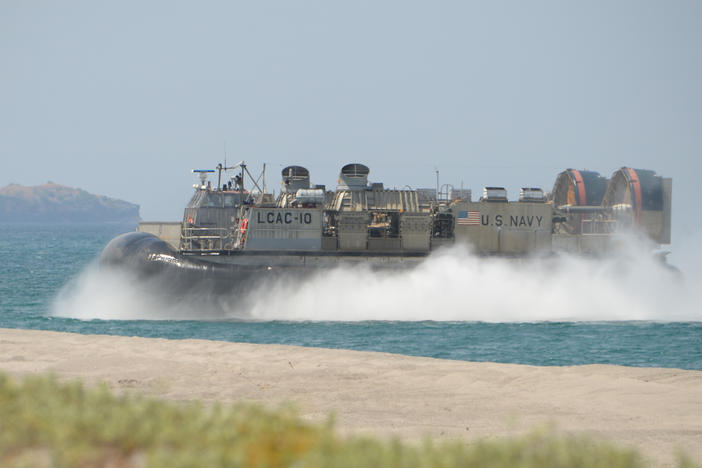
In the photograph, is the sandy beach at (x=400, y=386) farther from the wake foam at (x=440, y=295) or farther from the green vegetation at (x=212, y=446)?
the wake foam at (x=440, y=295)

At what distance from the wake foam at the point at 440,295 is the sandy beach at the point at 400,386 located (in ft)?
25.6

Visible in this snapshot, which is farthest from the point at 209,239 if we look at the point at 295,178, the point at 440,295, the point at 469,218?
the point at 469,218

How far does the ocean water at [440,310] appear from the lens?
16.4 m

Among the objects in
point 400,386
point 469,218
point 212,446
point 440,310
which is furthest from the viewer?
point 469,218

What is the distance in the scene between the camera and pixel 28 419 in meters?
4.04

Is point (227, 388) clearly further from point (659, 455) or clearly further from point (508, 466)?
point (508, 466)

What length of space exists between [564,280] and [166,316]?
11.0m

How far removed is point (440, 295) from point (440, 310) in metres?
0.42

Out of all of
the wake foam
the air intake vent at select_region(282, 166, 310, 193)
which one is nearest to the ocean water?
the wake foam

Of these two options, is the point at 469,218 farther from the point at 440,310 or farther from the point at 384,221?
the point at 440,310

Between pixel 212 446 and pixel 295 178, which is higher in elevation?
pixel 295 178

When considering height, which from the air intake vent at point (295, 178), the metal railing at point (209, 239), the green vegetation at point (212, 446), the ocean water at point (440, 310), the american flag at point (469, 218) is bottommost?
the ocean water at point (440, 310)

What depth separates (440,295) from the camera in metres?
20.0

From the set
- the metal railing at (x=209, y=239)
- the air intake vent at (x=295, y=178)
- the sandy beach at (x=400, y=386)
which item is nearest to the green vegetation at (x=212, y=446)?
the sandy beach at (x=400, y=386)
